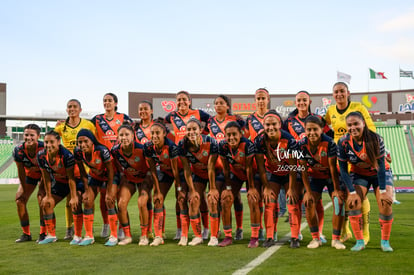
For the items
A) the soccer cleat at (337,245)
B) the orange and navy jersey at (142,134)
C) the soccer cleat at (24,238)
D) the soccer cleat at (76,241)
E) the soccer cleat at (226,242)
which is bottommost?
the soccer cleat at (24,238)

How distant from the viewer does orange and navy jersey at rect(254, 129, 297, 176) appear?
20.2 feet

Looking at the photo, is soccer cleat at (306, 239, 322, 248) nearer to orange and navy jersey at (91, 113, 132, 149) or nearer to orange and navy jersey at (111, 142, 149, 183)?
orange and navy jersey at (111, 142, 149, 183)

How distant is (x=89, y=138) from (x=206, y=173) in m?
1.84

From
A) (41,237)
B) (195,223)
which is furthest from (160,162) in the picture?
(41,237)

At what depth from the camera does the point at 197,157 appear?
656 centimetres

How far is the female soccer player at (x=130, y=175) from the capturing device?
259 inches

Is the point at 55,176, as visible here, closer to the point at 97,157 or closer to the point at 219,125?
the point at 97,157

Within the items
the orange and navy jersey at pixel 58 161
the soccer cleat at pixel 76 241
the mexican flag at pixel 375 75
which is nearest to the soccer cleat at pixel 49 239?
the soccer cleat at pixel 76 241

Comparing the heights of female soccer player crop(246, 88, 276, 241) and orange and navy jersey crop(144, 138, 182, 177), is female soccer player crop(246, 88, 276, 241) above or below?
above

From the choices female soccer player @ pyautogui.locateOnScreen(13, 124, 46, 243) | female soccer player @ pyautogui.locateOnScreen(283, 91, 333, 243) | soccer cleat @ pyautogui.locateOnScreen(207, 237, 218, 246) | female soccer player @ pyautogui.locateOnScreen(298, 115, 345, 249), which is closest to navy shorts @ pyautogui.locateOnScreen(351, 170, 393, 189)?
female soccer player @ pyautogui.locateOnScreen(298, 115, 345, 249)

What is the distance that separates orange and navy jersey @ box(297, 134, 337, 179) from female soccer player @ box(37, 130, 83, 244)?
343 cm

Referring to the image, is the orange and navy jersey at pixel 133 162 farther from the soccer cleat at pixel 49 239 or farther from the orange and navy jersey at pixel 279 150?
the orange and navy jersey at pixel 279 150

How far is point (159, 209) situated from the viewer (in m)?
6.59

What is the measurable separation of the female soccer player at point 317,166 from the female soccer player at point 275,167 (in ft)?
0.55
